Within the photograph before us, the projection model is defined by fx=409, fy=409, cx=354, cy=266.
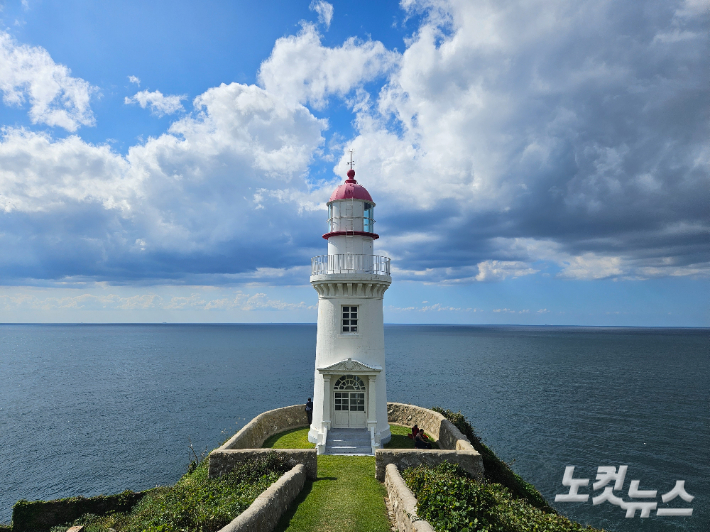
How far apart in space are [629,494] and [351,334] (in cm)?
1638

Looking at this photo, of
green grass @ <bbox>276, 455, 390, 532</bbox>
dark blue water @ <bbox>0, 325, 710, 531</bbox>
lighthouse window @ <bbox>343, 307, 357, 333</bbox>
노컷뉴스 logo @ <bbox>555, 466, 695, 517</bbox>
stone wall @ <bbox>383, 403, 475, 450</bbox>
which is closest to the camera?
green grass @ <bbox>276, 455, 390, 532</bbox>

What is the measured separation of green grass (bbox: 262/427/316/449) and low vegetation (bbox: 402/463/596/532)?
7.68m

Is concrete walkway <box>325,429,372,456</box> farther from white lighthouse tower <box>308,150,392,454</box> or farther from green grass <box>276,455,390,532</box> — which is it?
green grass <box>276,455,390,532</box>

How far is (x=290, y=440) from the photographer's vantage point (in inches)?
726

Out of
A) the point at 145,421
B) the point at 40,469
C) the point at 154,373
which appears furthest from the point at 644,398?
the point at 154,373

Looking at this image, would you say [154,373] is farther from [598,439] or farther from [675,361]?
[675,361]

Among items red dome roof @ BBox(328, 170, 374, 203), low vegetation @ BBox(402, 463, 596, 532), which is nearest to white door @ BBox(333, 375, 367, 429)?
low vegetation @ BBox(402, 463, 596, 532)

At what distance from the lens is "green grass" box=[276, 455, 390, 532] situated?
10398mm

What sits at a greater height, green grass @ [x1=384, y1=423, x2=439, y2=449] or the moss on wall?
green grass @ [x1=384, y1=423, x2=439, y2=449]

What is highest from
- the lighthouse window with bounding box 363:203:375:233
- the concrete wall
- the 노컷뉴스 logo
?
the lighthouse window with bounding box 363:203:375:233

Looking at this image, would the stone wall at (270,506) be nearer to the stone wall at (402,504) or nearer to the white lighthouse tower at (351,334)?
the stone wall at (402,504)

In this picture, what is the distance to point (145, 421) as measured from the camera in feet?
124

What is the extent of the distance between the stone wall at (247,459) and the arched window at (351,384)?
390cm

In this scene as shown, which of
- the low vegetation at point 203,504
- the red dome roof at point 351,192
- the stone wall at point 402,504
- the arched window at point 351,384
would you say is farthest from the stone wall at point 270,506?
the red dome roof at point 351,192
